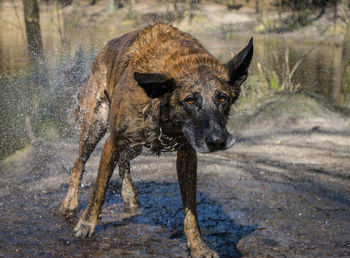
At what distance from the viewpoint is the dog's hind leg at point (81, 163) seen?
5629 mm

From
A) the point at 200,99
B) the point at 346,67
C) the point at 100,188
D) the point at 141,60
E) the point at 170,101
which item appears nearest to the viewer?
the point at 200,99

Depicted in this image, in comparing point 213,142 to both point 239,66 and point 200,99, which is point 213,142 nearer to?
point 200,99

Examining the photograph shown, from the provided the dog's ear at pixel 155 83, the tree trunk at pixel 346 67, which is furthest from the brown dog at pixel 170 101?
the tree trunk at pixel 346 67

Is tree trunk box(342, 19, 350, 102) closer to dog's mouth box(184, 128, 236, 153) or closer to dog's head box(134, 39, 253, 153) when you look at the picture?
dog's head box(134, 39, 253, 153)

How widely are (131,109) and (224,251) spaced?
165 centimetres

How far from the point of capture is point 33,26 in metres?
10.8

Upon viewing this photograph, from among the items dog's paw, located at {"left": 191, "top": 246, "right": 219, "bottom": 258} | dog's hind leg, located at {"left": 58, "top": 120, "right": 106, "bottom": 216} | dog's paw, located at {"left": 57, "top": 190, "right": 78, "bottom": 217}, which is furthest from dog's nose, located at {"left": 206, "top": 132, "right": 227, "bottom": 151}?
dog's paw, located at {"left": 57, "top": 190, "right": 78, "bottom": 217}

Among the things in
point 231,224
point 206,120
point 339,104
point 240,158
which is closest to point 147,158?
point 240,158

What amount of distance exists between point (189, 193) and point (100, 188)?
3.04ft

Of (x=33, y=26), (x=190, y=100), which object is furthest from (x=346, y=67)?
(x=190, y=100)

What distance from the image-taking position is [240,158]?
823 cm

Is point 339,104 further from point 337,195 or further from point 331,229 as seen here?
point 331,229

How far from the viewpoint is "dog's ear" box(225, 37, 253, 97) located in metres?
4.15

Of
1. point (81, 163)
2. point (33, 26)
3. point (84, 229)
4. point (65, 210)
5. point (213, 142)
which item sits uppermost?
point (213, 142)
